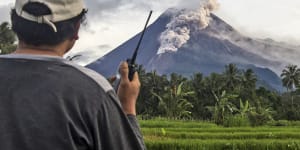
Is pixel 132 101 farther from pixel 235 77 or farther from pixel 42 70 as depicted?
pixel 235 77

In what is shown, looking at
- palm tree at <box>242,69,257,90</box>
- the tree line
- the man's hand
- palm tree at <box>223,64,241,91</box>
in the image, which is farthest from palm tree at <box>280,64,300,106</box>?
the man's hand

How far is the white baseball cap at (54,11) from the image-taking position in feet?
4.35

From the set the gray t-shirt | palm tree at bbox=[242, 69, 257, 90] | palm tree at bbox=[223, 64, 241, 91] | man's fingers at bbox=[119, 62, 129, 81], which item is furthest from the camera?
palm tree at bbox=[242, 69, 257, 90]

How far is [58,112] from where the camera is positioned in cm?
125

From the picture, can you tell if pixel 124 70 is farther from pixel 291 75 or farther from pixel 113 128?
pixel 291 75

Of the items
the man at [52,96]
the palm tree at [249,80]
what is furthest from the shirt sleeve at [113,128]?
the palm tree at [249,80]

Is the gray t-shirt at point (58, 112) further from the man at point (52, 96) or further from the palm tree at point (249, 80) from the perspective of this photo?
the palm tree at point (249, 80)

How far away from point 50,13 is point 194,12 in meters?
200

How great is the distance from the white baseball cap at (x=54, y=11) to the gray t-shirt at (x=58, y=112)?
12 cm

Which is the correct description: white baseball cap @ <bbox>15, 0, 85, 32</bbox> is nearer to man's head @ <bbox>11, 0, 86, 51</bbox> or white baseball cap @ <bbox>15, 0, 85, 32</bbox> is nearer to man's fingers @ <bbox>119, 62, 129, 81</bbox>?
man's head @ <bbox>11, 0, 86, 51</bbox>

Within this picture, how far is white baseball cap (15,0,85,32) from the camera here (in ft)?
4.35

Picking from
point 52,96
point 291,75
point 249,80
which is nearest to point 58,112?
point 52,96

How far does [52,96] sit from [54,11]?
226 millimetres

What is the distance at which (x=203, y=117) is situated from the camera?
40.5 metres
